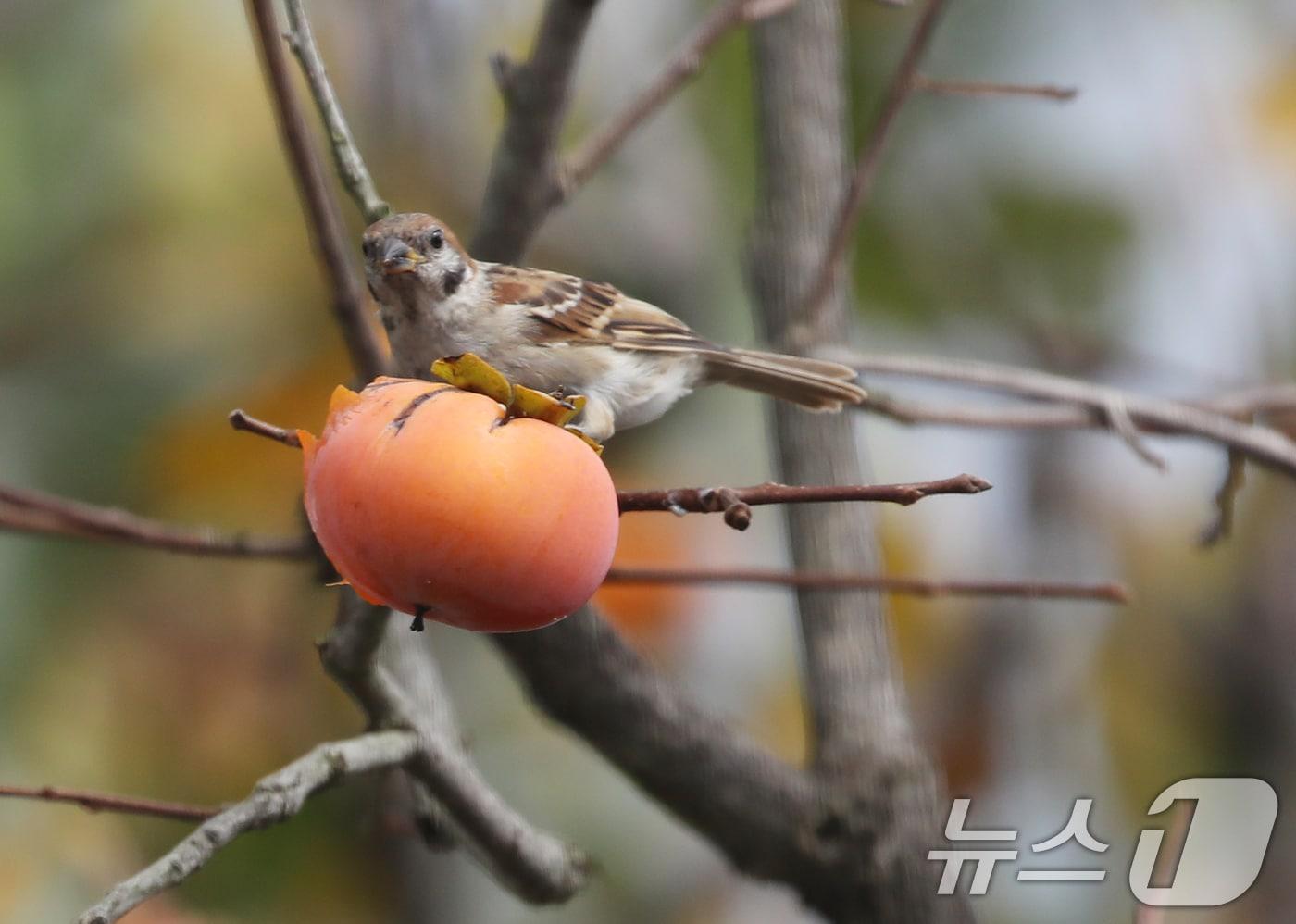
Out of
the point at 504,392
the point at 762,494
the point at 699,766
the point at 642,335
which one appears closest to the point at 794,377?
the point at 642,335

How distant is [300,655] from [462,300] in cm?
196

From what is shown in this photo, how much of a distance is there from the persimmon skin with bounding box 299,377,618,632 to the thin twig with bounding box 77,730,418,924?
380 millimetres

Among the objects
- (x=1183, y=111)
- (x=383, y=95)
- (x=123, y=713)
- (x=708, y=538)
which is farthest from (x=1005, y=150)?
(x=123, y=713)

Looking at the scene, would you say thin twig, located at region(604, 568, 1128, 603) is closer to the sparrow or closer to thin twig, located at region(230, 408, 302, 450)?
the sparrow

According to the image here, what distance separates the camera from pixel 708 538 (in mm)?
5230

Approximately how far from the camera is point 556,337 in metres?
2.96

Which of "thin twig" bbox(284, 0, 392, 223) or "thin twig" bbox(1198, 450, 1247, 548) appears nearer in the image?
"thin twig" bbox(284, 0, 392, 223)

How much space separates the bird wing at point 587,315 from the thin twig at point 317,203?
1.10ft

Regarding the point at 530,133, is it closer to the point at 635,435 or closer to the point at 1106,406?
the point at 1106,406

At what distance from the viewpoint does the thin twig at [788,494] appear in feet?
4.58

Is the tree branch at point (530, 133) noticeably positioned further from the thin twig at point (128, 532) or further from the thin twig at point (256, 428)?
the thin twig at point (256, 428)

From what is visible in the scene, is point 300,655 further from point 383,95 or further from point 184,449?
point 383,95

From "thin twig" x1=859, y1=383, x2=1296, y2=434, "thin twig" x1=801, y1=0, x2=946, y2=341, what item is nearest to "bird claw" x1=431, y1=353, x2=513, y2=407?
"thin twig" x1=859, y1=383, x2=1296, y2=434

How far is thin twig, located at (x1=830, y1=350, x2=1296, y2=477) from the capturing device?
9.75 feet
